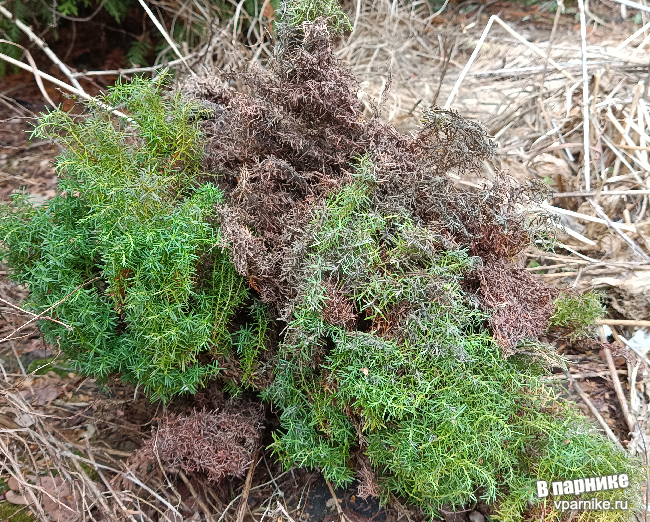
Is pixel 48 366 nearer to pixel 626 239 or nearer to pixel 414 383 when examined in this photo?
pixel 414 383

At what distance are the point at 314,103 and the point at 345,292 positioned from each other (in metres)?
0.70

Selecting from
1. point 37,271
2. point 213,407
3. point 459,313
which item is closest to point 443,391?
point 459,313

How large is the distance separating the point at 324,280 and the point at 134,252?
61 cm

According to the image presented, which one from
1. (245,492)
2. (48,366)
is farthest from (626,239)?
(48,366)

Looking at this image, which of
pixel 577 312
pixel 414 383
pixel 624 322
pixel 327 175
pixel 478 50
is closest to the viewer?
pixel 414 383

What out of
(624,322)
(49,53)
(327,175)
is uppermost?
(49,53)

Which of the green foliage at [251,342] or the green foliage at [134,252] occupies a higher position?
the green foliage at [134,252]

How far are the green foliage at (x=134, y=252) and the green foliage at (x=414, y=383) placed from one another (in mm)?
339

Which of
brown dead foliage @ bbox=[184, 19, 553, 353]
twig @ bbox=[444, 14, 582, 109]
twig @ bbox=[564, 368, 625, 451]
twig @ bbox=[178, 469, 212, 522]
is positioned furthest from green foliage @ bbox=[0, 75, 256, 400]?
twig @ bbox=[564, 368, 625, 451]

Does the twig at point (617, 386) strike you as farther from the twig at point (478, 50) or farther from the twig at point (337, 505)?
the twig at point (478, 50)

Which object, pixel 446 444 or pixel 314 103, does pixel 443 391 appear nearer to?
→ pixel 446 444

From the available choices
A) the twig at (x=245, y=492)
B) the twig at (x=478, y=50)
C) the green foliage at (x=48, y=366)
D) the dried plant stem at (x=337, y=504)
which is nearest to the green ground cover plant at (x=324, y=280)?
the dried plant stem at (x=337, y=504)

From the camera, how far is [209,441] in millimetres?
1610

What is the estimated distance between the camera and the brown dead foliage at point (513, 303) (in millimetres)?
1497
